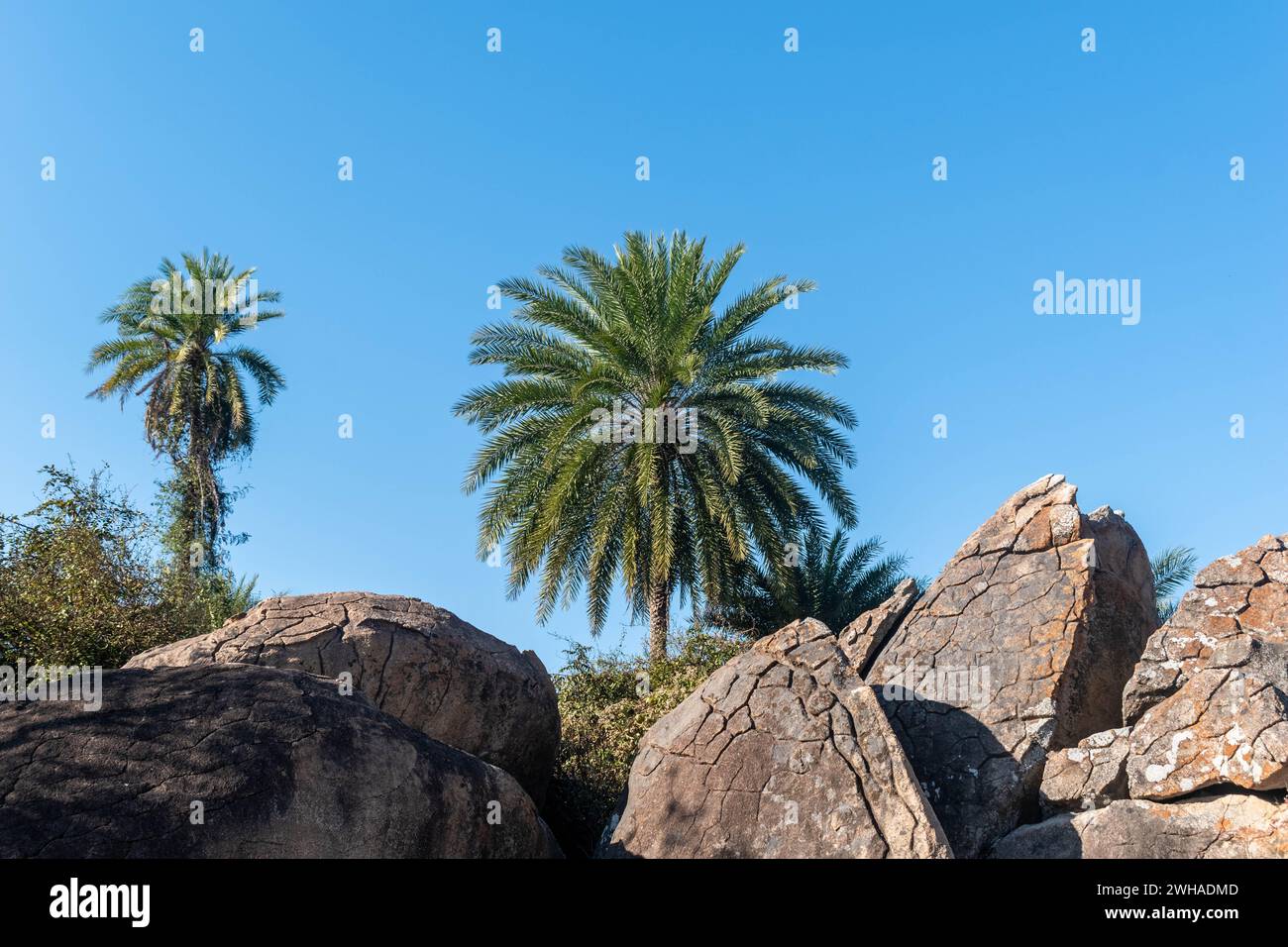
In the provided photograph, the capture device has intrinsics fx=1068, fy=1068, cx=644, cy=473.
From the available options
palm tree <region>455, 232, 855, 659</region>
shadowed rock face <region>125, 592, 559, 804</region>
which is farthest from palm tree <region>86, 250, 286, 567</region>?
shadowed rock face <region>125, 592, 559, 804</region>

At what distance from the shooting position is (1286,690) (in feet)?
23.1

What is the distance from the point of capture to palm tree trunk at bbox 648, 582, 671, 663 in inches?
728

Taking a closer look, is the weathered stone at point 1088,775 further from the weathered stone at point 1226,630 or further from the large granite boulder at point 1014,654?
the weathered stone at point 1226,630

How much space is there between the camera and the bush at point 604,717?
Result: 9000 mm

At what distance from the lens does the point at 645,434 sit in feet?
60.3

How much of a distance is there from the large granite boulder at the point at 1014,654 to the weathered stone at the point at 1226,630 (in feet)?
1.82

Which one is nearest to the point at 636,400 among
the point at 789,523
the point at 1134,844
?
the point at 789,523

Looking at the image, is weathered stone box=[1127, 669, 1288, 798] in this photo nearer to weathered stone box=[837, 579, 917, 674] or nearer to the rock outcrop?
the rock outcrop

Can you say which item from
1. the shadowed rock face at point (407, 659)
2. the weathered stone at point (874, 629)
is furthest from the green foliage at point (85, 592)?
the weathered stone at point (874, 629)

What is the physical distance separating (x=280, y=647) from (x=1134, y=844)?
5771 millimetres

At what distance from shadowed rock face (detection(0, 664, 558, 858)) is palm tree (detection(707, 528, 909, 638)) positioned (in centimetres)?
1393

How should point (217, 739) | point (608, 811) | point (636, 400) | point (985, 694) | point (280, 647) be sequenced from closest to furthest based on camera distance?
point (217, 739) < point (280, 647) < point (985, 694) < point (608, 811) < point (636, 400)

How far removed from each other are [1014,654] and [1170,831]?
1.81 m

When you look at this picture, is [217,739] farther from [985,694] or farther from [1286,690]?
[1286,690]
